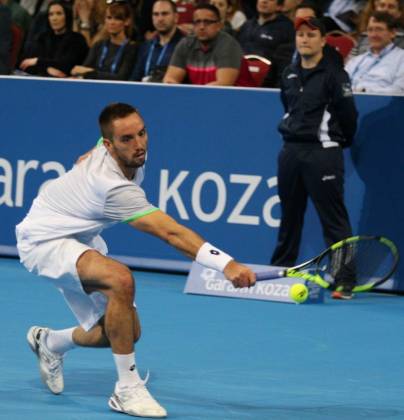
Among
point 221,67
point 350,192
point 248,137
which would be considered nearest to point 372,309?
point 350,192

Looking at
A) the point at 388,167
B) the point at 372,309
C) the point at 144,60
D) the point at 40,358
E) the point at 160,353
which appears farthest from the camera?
the point at 144,60

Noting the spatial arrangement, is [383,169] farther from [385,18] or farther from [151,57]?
[151,57]

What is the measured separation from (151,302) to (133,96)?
246cm

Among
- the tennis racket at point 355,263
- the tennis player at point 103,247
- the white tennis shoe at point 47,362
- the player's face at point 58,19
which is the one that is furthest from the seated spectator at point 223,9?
the white tennis shoe at point 47,362

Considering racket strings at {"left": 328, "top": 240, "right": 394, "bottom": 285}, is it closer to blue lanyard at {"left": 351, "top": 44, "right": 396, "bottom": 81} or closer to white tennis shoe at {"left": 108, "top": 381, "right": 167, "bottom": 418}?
blue lanyard at {"left": 351, "top": 44, "right": 396, "bottom": 81}

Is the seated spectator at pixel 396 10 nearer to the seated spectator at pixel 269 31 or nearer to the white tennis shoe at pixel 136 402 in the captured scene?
the seated spectator at pixel 269 31

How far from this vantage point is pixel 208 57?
12117 millimetres

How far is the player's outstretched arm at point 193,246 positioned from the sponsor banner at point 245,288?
396 centimetres

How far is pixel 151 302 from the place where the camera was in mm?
10430

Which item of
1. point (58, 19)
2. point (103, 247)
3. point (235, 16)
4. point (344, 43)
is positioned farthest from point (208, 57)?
point (103, 247)

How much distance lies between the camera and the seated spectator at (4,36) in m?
14.3

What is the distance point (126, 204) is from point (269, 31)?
21.9 feet

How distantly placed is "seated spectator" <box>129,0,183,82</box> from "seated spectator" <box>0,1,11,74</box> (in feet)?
6.60

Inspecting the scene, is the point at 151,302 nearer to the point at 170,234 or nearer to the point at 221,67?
the point at 221,67
